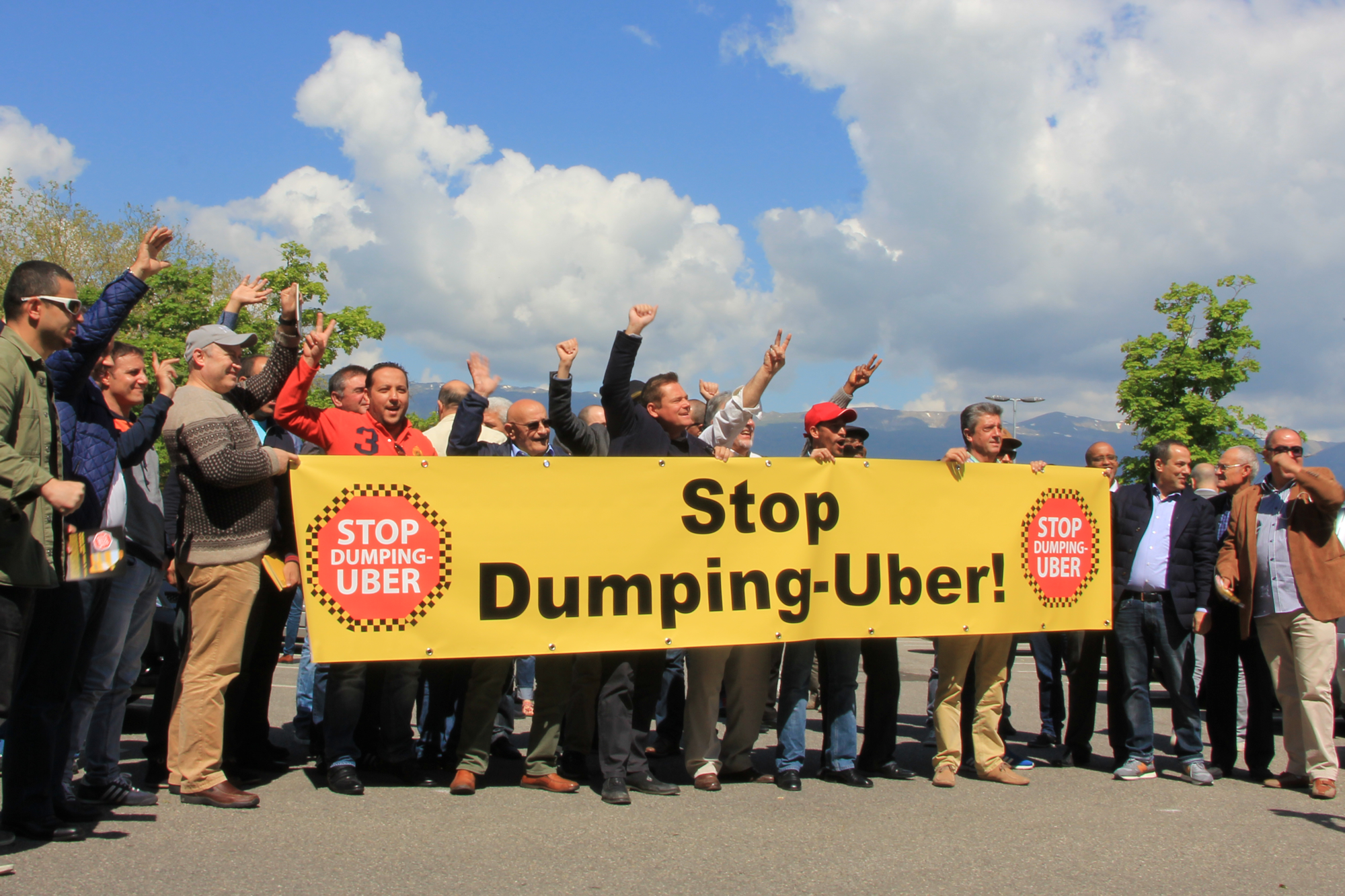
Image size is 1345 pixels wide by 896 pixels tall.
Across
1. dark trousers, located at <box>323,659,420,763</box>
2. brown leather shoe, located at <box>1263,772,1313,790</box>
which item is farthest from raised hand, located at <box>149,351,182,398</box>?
brown leather shoe, located at <box>1263,772,1313,790</box>

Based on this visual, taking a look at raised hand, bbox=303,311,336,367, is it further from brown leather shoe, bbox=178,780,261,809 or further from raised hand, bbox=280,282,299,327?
brown leather shoe, bbox=178,780,261,809

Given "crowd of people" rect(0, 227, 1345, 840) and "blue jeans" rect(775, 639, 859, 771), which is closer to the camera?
Result: "crowd of people" rect(0, 227, 1345, 840)

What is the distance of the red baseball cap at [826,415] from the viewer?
6.42 meters

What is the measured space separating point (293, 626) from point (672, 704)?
579cm

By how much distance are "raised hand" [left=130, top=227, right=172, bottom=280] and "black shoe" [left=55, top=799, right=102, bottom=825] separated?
7.89 ft

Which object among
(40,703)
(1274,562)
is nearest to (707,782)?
(40,703)

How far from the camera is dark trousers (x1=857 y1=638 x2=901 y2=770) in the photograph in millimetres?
6250

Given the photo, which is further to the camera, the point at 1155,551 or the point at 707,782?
the point at 1155,551

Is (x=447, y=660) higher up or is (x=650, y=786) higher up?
(x=447, y=660)

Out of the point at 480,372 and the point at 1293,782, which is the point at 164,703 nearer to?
the point at 480,372

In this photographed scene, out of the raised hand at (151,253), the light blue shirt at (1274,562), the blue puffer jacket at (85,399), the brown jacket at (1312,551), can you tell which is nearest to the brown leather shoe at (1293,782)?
the brown jacket at (1312,551)

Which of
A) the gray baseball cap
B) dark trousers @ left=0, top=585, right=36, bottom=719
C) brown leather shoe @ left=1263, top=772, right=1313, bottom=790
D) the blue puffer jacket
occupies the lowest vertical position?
brown leather shoe @ left=1263, top=772, right=1313, bottom=790

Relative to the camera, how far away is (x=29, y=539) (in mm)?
3959

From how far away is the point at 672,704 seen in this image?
7113 millimetres
